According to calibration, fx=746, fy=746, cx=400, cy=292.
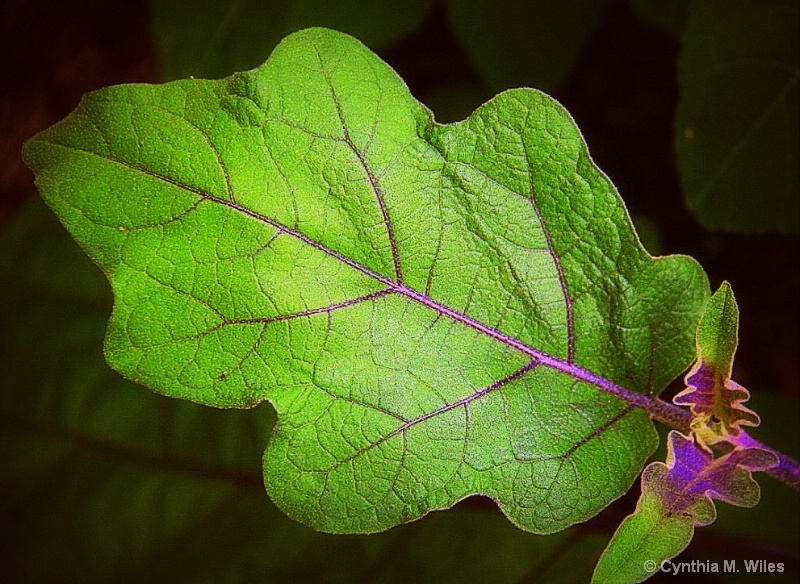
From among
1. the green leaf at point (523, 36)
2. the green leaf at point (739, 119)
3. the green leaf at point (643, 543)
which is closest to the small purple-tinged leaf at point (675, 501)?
the green leaf at point (643, 543)

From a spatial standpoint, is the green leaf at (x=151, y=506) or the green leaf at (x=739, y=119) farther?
the green leaf at (x=151, y=506)

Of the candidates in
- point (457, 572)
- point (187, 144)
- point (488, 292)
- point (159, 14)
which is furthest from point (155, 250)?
point (457, 572)

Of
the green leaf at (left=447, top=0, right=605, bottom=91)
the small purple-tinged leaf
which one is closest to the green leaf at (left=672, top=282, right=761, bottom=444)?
the small purple-tinged leaf

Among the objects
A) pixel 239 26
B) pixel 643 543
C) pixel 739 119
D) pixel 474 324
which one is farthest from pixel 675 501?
pixel 239 26

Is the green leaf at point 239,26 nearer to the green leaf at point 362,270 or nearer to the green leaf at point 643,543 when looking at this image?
the green leaf at point 362,270

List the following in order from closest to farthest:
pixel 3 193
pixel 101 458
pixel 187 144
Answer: pixel 187 144 < pixel 101 458 < pixel 3 193

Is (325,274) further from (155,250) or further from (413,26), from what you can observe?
(413,26)

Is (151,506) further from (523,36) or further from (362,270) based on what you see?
(523,36)
